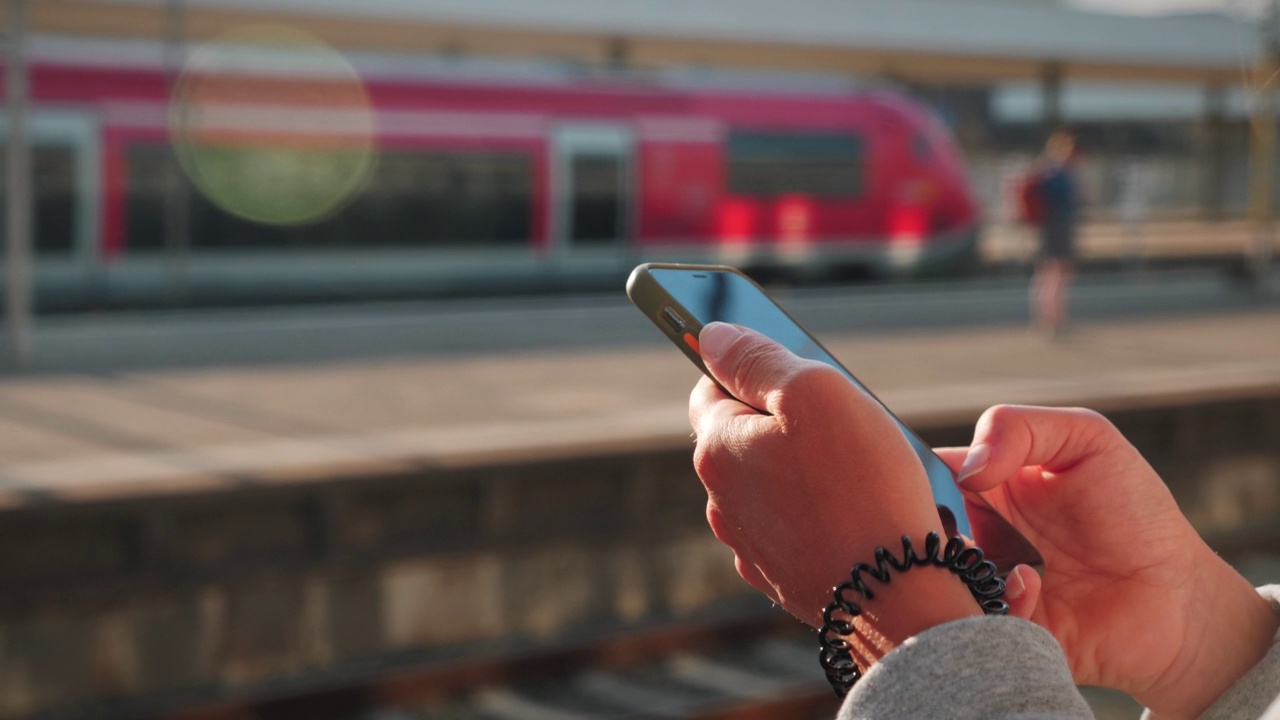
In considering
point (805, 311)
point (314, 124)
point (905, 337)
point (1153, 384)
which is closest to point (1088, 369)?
point (1153, 384)

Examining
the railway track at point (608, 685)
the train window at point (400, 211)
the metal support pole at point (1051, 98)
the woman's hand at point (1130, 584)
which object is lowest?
the railway track at point (608, 685)

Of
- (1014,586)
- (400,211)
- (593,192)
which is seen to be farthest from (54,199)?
(1014,586)

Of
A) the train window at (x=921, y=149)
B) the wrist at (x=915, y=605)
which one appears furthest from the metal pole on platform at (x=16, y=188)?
the train window at (x=921, y=149)

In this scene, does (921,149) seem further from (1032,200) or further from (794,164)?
(1032,200)

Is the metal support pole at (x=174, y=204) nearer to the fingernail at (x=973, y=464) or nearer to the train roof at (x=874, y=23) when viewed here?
the train roof at (x=874, y=23)

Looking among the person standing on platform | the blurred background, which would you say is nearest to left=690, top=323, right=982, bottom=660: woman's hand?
the blurred background

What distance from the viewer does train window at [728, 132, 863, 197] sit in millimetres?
17594

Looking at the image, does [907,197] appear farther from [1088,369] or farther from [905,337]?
[1088,369]

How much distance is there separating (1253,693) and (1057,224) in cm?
1032

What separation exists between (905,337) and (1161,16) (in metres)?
19.3

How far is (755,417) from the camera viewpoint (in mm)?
1149

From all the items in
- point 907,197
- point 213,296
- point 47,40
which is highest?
point 47,40

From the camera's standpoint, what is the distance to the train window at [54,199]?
14414 mm

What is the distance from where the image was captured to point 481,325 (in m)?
12.6
